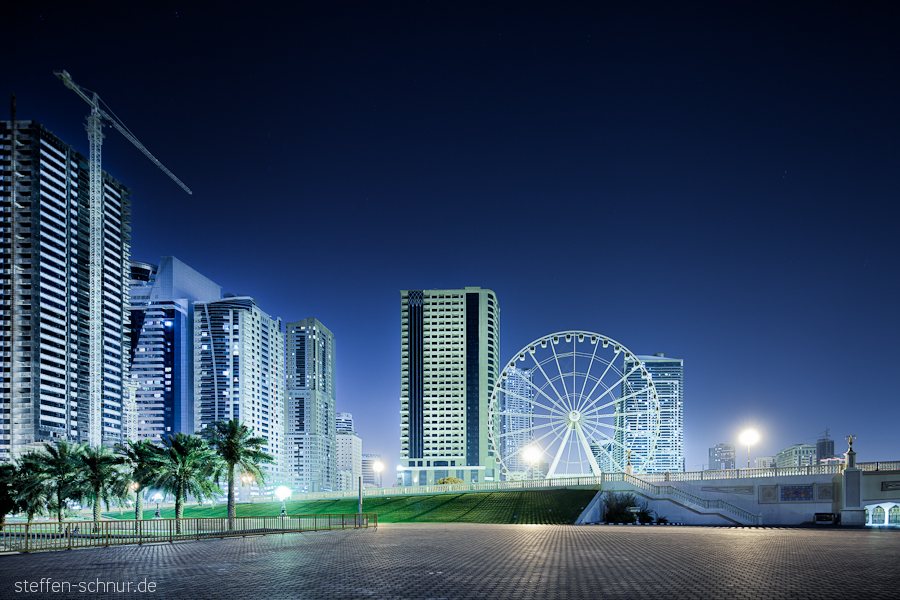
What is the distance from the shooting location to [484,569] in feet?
60.9

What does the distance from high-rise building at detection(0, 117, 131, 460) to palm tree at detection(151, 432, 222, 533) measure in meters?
106

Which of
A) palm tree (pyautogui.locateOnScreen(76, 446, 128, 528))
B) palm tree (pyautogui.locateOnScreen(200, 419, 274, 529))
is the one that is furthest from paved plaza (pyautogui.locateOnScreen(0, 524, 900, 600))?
palm tree (pyautogui.locateOnScreen(76, 446, 128, 528))

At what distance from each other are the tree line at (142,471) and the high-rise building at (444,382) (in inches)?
5577

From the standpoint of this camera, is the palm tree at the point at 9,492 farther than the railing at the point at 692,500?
No

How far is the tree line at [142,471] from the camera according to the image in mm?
41250

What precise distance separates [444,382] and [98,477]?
476 feet

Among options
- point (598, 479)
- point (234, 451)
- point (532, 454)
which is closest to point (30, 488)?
point (234, 451)

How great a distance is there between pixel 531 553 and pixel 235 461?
26.2 metres

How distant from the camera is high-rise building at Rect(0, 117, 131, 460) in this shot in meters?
133

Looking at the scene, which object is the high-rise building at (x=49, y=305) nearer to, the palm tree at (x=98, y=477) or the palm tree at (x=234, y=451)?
the palm tree at (x=98, y=477)

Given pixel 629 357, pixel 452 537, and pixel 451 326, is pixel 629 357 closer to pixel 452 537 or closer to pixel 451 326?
pixel 452 537

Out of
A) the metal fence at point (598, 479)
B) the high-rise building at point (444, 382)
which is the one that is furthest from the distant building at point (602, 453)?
the high-rise building at point (444, 382)

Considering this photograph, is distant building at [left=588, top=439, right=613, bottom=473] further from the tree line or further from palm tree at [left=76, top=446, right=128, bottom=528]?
palm tree at [left=76, top=446, right=128, bottom=528]

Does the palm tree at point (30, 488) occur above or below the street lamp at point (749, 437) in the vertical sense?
below
